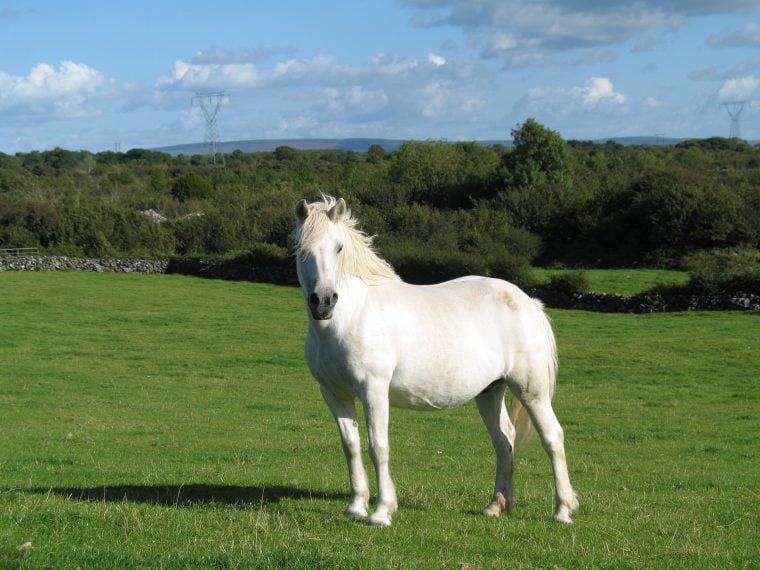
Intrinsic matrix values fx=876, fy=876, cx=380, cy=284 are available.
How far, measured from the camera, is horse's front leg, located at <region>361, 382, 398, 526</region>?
265 inches

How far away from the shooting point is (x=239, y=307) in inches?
1630

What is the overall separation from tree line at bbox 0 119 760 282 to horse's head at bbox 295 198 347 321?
37.7 metres

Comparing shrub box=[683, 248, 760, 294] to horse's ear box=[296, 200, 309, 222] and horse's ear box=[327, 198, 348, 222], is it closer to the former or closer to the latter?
horse's ear box=[327, 198, 348, 222]

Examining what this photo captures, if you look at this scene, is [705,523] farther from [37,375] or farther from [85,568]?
[37,375]

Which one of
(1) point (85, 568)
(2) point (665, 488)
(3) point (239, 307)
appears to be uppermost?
(1) point (85, 568)

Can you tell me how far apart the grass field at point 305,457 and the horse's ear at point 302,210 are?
7.71 ft

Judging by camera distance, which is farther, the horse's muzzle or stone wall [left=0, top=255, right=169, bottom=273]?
stone wall [left=0, top=255, right=169, bottom=273]

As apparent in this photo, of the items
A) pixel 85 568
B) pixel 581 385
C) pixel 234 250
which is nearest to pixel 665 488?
pixel 85 568

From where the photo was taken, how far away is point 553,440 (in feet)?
25.1

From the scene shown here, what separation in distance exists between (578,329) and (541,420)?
28292mm

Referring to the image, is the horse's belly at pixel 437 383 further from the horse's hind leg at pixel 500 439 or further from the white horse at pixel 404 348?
the horse's hind leg at pixel 500 439

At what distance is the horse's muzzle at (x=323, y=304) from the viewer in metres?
6.41

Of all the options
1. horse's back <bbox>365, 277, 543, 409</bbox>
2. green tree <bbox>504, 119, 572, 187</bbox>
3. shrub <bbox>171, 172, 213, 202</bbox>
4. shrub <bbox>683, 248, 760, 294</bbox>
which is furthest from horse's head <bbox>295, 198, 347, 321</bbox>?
shrub <bbox>171, 172, 213, 202</bbox>

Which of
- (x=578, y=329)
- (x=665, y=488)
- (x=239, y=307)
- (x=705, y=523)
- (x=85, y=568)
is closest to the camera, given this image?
(x=85, y=568)
